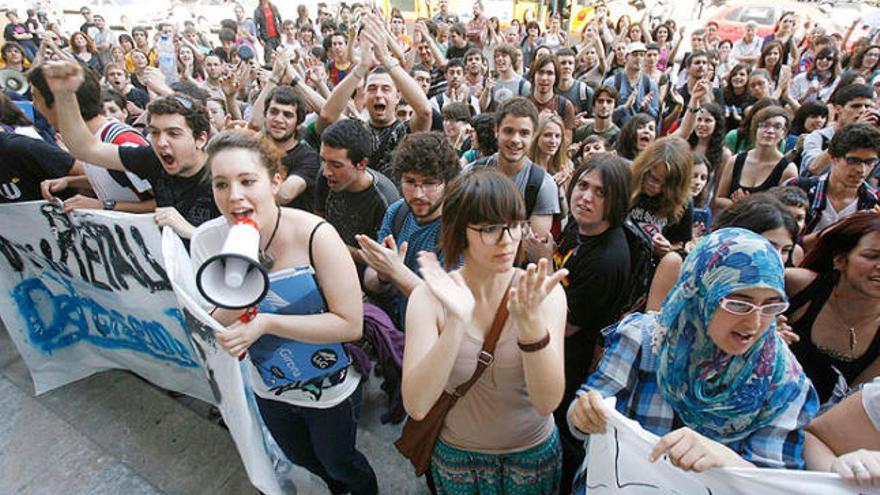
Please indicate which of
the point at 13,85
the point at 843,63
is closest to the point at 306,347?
the point at 13,85

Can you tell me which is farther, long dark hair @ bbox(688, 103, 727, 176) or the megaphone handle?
long dark hair @ bbox(688, 103, 727, 176)

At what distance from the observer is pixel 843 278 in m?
1.86

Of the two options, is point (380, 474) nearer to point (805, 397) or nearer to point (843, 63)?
point (805, 397)

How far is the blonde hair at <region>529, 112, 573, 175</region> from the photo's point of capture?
11.8 feet

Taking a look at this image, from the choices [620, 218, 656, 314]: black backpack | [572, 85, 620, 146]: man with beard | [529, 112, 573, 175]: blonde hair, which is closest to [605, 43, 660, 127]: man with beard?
[572, 85, 620, 146]: man with beard

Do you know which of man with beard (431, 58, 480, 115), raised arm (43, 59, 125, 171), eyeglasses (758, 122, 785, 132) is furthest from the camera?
man with beard (431, 58, 480, 115)

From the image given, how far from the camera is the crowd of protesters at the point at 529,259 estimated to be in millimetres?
1371

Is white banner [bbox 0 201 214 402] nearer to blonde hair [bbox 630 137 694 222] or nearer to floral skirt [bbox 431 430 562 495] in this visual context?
floral skirt [bbox 431 430 562 495]

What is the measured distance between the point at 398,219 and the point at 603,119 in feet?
10.3

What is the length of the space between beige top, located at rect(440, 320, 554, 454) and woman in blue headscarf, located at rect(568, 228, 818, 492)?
224 millimetres

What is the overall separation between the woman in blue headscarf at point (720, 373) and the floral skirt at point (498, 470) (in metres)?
0.37

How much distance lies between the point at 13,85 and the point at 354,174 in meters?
5.82

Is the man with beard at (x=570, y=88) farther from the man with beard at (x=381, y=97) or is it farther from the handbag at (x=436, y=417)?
the handbag at (x=436, y=417)

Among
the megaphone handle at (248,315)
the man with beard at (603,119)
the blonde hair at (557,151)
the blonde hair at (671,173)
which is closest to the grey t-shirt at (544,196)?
the blonde hair at (671,173)
